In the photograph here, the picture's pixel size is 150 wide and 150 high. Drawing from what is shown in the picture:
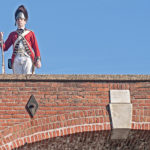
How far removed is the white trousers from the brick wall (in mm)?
873

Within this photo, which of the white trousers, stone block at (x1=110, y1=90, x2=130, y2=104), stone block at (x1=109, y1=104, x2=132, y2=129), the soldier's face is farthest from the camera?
the soldier's face

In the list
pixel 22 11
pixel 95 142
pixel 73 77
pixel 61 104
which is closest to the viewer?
pixel 61 104

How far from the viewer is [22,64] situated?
959cm

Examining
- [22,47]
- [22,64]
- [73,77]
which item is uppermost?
[22,47]

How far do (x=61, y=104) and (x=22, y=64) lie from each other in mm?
1553

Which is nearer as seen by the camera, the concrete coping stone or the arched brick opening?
the arched brick opening

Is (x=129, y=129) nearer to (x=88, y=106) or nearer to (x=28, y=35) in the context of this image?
(x=88, y=106)

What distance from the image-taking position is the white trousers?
377 inches

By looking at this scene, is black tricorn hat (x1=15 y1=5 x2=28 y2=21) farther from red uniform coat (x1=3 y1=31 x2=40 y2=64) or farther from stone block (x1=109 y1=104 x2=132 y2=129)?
stone block (x1=109 y1=104 x2=132 y2=129)

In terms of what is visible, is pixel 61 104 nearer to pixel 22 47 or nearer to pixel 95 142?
pixel 95 142

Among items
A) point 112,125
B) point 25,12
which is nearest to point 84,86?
point 112,125

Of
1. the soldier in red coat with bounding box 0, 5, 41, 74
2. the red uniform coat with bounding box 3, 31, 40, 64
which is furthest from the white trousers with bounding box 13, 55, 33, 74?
the red uniform coat with bounding box 3, 31, 40, 64

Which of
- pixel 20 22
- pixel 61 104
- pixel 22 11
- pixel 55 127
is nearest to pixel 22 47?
pixel 20 22

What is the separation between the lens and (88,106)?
342 inches
